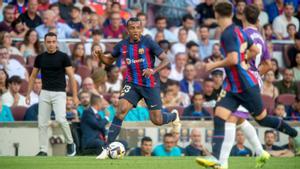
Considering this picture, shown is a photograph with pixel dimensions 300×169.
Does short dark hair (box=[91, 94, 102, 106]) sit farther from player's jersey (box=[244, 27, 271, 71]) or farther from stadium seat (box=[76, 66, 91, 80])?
player's jersey (box=[244, 27, 271, 71])

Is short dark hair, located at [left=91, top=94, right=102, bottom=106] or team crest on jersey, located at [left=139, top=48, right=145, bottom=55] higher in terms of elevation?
team crest on jersey, located at [left=139, top=48, right=145, bottom=55]

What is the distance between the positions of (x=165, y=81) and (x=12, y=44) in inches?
140

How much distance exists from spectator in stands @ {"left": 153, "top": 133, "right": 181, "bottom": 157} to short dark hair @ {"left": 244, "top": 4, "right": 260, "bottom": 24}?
5.08 meters

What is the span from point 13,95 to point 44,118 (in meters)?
2.20

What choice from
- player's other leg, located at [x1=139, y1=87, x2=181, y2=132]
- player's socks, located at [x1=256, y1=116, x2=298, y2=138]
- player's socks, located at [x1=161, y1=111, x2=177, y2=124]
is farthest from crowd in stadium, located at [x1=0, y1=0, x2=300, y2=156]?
player's socks, located at [x1=256, y1=116, x2=298, y2=138]

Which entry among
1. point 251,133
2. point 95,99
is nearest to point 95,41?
point 95,99

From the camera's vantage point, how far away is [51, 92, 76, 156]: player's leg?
1852cm

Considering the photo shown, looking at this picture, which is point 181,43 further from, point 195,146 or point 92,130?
point 92,130

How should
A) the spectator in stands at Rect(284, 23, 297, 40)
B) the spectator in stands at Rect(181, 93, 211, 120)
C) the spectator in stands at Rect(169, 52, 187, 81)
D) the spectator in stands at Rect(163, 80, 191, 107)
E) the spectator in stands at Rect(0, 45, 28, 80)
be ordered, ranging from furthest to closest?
the spectator in stands at Rect(284, 23, 297, 40), the spectator in stands at Rect(169, 52, 187, 81), the spectator in stands at Rect(163, 80, 191, 107), the spectator in stands at Rect(0, 45, 28, 80), the spectator in stands at Rect(181, 93, 211, 120)

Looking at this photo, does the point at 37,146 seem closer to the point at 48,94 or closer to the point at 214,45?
the point at 48,94

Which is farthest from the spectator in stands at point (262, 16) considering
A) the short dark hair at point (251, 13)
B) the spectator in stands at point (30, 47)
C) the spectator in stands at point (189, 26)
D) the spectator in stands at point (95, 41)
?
the short dark hair at point (251, 13)

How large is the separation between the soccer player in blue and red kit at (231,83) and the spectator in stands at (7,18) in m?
9.84

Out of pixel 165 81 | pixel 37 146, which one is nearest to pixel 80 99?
pixel 37 146

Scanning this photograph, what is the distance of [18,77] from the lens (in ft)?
66.9
